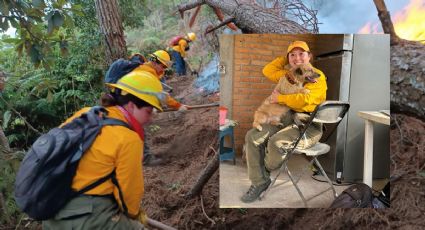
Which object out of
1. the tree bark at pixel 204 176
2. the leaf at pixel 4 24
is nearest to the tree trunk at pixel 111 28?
the leaf at pixel 4 24

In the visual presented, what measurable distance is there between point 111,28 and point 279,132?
49.7 inches

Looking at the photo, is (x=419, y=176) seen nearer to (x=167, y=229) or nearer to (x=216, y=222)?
(x=216, y=222)

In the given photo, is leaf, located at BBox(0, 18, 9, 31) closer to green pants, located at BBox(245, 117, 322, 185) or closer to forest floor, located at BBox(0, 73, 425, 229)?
forest floor, located at BBox(0, 73, 425, 229)

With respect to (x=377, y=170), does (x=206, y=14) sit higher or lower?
higher

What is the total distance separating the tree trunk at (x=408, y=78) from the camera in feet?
6.82

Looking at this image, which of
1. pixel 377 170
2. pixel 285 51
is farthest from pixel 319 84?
pixel 377 170

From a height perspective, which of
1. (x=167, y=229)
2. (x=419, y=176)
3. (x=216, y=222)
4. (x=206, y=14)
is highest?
(x=206, y=14)

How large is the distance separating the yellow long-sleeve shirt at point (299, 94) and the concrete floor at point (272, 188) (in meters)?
0.38

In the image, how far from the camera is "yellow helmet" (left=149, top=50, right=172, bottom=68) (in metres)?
2.37

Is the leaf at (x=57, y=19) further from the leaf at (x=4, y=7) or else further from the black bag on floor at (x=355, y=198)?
the black bag on floor at (x=355, y=198)

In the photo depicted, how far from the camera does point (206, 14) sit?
2.67m

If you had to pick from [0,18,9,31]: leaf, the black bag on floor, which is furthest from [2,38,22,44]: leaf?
the black bag on floor

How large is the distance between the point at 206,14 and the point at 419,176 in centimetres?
192

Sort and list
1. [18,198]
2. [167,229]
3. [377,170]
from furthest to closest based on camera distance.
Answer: [377,170] < [167,229] < [18,198]
